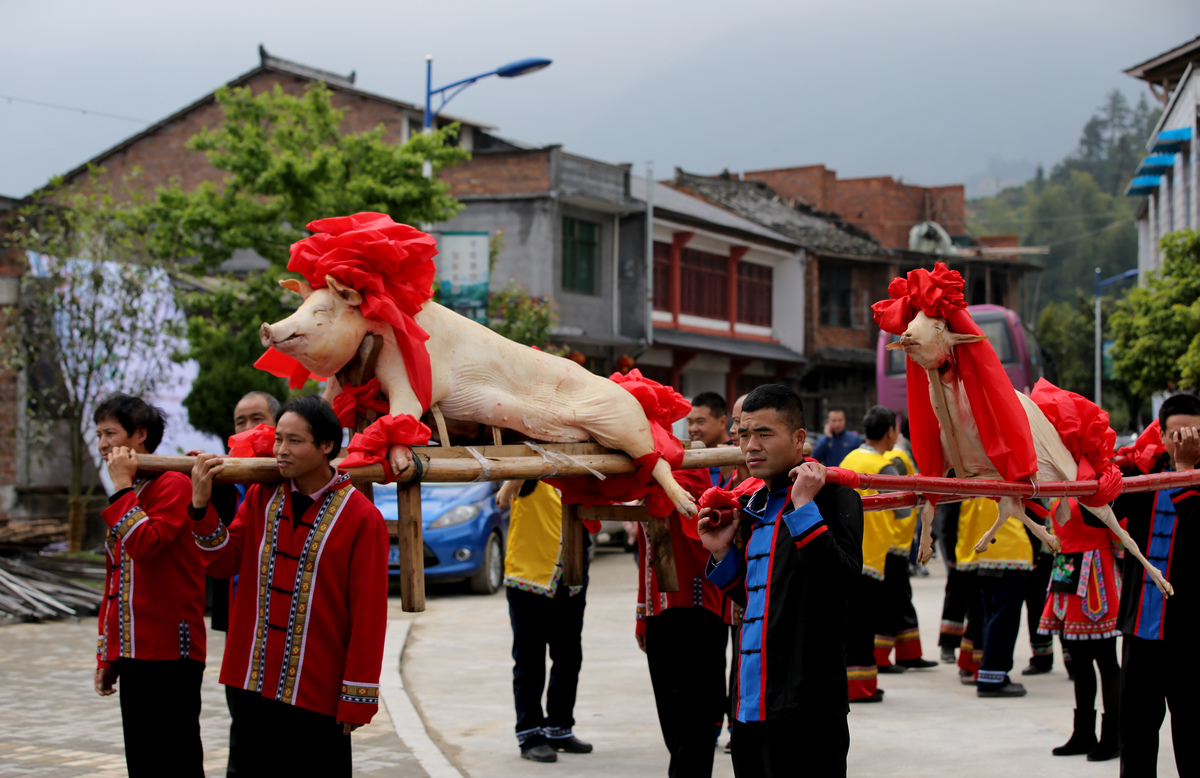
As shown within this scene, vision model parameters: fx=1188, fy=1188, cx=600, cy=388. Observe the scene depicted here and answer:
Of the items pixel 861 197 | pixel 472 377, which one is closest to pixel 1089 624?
pixel 472 377

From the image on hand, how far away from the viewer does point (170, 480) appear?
4.55 meters

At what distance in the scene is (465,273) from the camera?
18922mm

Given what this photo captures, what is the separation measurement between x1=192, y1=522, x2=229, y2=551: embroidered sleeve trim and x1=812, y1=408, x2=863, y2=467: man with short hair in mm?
7150

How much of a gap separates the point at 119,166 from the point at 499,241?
1050 cm

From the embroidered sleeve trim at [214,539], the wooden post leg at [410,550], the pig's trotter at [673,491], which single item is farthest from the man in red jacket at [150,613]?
the pig's trotter at [673,491]

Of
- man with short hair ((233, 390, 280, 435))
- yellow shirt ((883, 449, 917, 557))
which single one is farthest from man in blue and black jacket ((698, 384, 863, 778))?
yellow shirt ((883, 449, 917, 557))

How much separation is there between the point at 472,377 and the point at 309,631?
3.48 feet

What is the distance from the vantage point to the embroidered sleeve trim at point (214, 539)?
4.22m

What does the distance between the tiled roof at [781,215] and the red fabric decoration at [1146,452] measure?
90.5ft

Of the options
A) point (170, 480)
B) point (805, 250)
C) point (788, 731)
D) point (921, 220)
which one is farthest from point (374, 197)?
point (921, 220)

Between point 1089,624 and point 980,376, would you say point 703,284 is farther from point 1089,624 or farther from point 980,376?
point 980,376

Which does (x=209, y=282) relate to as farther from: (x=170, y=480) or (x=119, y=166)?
(x=170, y=480)

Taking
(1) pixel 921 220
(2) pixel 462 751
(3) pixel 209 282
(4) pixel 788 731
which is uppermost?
(1) pixel 921 220

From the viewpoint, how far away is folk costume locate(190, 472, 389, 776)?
3.95 metres
